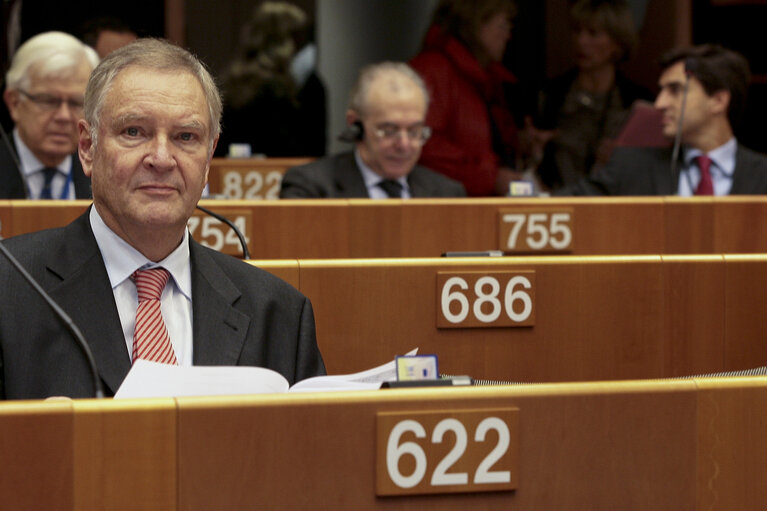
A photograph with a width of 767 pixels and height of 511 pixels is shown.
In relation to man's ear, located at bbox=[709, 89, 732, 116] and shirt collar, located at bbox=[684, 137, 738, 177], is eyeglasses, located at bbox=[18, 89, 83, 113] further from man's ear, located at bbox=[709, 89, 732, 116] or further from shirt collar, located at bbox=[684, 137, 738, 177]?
man's ear, located at bbox=[709, 89, 732, 116]

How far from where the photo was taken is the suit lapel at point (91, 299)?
5.73ft

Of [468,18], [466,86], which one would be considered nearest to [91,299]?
[466,86]

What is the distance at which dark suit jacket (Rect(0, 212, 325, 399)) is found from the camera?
5.60 ft

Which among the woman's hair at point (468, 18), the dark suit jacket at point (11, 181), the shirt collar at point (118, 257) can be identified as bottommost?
the shirt collar at point (118, 257)

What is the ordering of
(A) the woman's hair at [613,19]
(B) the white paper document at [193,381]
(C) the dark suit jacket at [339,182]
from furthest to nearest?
(A) the woman's hair at [613,19]
(C) the dark suit jacket at [339,182]
(B) the white paper document at [193,381]

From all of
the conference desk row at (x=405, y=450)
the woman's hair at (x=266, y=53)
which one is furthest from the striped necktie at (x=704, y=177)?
the conference desk row at (x=405, y=450)

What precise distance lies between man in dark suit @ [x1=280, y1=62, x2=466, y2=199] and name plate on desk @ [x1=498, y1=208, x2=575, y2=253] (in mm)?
1139

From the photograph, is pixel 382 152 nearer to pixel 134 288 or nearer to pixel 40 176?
pixel 40 176

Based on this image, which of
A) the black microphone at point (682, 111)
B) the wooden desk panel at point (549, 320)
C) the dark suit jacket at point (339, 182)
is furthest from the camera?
the black microphone at point (682, 111)

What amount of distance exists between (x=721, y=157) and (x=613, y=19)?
5.12ft

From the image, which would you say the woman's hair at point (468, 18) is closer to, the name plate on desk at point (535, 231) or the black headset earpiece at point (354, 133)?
the black headset earpiece at point (354, 133)

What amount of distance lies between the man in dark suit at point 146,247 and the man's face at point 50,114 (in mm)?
2193

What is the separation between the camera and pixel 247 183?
516 cm

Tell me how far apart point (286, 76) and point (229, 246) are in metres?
3.47
